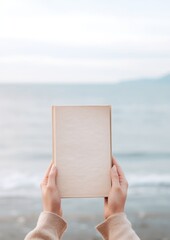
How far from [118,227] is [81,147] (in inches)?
6.2

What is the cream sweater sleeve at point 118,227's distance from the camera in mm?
1139

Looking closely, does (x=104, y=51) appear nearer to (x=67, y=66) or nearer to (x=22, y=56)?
(x=67, y=66)

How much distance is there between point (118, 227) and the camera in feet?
3.78

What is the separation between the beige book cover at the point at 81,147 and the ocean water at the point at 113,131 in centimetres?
528

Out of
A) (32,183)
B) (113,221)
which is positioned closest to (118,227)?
(113,221)

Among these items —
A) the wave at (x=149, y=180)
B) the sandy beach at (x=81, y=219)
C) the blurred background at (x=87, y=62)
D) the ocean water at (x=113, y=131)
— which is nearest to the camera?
the sandy beach at (x=81, y=219)

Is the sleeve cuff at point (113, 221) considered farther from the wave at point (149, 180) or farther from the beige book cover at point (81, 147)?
the wave at point (149, 180)

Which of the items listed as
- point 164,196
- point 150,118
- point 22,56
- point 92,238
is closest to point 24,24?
point 22,56

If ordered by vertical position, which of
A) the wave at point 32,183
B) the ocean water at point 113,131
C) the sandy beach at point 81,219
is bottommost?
the sandy beach at point 81,219

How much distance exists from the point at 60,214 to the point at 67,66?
16329 mm

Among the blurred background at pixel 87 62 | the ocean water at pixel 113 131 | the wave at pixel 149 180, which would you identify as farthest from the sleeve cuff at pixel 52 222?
the blurred background at pixel 87 62

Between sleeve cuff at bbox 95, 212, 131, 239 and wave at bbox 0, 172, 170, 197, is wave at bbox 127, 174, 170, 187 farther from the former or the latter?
sleeve cuff at bbox 95, 212, 131, 239

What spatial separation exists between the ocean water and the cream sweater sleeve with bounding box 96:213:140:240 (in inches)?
207

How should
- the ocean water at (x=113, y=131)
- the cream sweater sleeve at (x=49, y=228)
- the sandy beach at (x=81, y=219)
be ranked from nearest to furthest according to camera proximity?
the cream sweater sleeve at (x=49, y=228), the sandy beach at (x=81, y=219), the ocean water at (x=113, y=131)
